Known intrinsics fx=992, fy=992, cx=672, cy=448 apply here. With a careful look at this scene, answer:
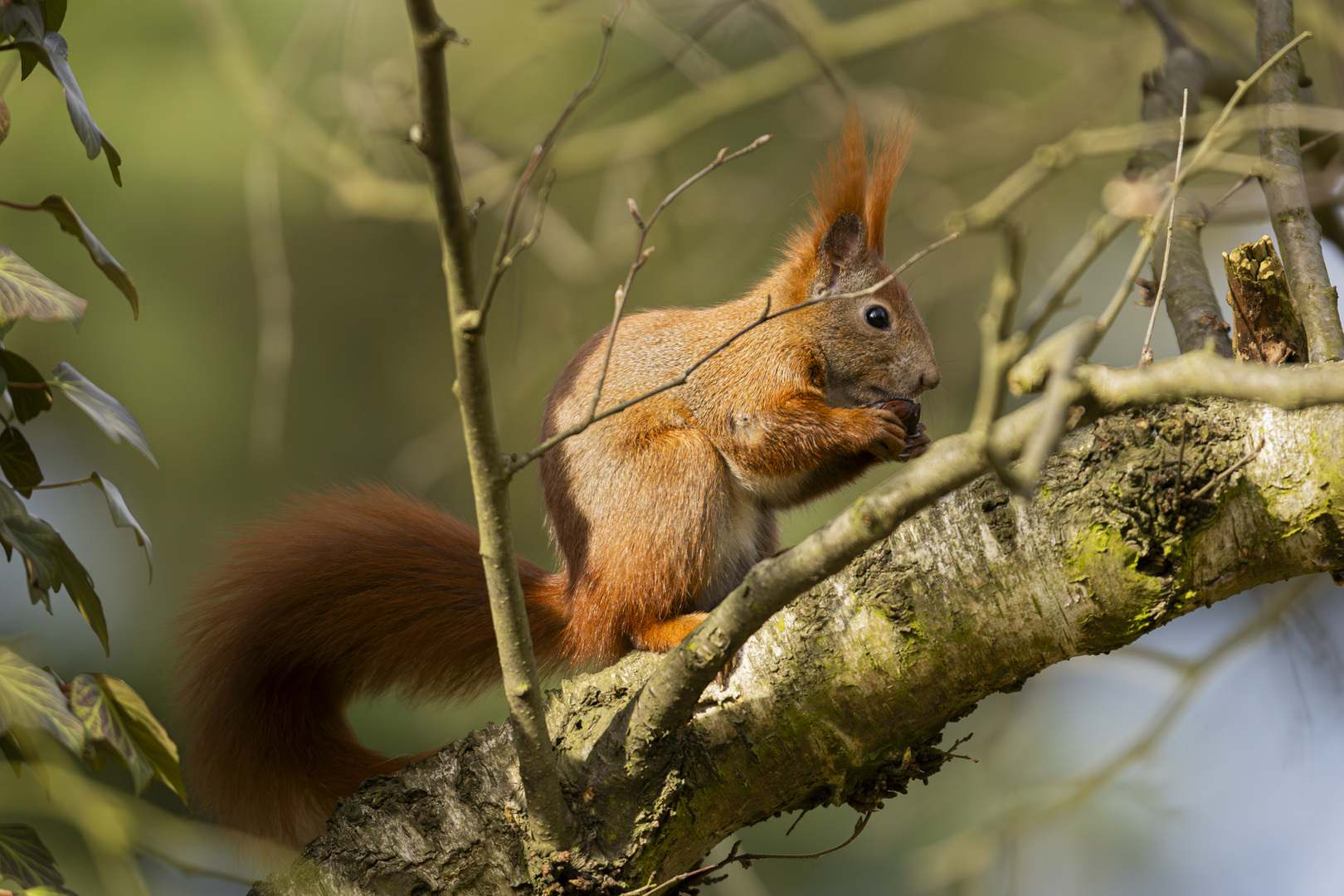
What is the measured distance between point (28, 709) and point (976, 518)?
1017 mm

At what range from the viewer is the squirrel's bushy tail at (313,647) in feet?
5.29

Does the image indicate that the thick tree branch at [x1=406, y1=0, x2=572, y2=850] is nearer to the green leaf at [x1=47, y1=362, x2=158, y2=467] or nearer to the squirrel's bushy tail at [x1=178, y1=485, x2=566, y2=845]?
the green leaf at [x1=47, y1=362, x2=158, y2=467]

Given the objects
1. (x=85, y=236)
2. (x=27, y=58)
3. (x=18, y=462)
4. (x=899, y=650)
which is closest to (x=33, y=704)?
(x=18, y=462)

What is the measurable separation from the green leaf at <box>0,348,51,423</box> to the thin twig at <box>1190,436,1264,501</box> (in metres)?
1.29

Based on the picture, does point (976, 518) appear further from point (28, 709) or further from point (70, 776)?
point (70, 776)

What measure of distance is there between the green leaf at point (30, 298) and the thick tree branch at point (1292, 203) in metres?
1.49

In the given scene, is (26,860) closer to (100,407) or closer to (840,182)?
(100,407)

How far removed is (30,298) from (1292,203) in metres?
1.70

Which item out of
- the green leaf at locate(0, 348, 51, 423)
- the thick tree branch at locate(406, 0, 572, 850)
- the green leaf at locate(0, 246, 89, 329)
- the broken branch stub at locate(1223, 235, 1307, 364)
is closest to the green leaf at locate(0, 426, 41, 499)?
the green leaf at locate(0, 348, 51, 423)

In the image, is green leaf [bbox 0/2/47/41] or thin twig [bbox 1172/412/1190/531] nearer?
green leaf [bbox 0/2/47/41]

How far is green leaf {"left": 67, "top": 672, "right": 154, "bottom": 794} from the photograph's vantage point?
2.89 ft

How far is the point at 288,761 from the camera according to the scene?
1636 millimetres

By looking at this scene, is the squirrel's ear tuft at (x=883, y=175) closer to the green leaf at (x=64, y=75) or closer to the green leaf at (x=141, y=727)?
the green leaf at (x=64, y=75)

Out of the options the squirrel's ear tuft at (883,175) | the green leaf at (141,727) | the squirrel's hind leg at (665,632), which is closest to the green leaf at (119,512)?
the green leaf at (141,727)
